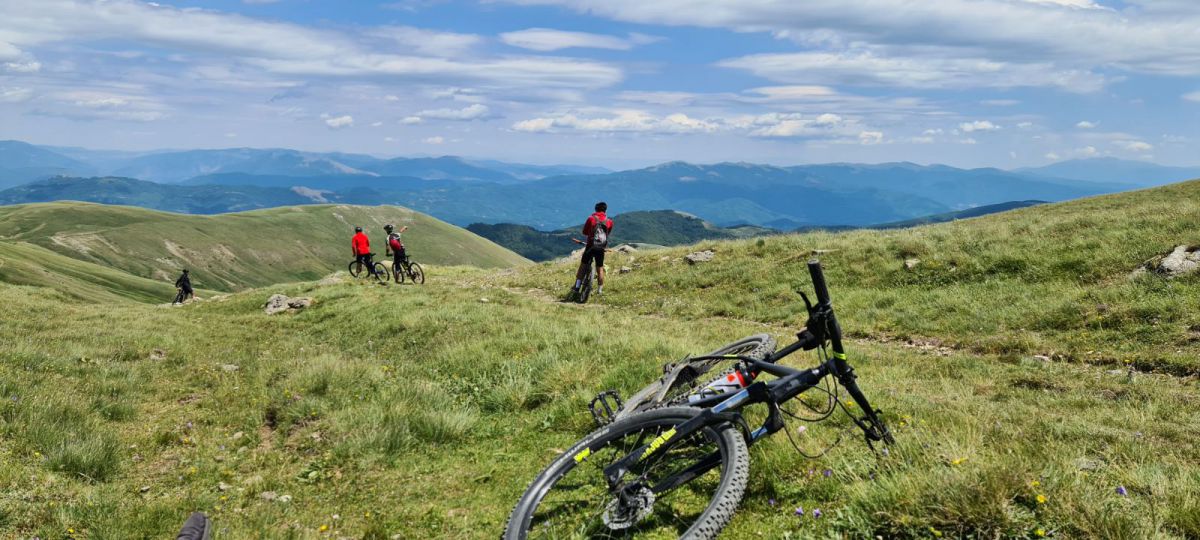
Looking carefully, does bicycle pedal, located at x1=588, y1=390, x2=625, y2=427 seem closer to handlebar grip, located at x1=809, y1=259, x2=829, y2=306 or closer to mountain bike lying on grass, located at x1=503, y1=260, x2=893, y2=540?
mountain bike lying on grass, located at x1=503, y1=260, x2=893, y2=540

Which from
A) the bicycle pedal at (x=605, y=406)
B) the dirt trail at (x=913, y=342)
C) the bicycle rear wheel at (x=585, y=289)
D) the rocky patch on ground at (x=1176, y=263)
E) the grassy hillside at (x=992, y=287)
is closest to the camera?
the bicycle pedal at (x=605, y=406)

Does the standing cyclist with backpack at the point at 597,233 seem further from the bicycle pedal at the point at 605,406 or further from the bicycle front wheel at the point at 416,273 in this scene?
the bicycle pedal at the point at 605,406

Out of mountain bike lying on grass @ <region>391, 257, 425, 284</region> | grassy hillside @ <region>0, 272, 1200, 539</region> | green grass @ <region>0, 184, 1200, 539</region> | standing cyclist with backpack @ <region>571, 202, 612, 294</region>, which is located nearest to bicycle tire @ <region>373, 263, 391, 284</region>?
mountain bike lying on grass @ <region>391, 257, 425, 284</region>

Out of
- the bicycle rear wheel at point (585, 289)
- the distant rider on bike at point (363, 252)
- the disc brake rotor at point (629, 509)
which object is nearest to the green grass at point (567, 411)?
the disc brake rotor at point (629, 509)

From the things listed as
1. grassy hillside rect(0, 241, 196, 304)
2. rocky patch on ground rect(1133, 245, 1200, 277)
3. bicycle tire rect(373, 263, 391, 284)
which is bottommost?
grassy hillside rect(0, 241, 196, 304)

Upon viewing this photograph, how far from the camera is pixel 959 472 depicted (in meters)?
4.22

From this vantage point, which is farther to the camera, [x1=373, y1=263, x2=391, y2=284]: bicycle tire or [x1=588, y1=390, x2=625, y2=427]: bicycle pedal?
[x1=373, y1=263, x2=391, y2=284]: bicycle tire

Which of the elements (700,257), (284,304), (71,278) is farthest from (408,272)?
(71,278)

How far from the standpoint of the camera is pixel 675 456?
5.64m

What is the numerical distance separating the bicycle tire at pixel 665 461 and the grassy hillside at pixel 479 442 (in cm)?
68

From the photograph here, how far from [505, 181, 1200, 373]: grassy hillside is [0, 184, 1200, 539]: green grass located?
0.29 ft

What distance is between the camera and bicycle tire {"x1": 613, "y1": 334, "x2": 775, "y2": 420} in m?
6.30

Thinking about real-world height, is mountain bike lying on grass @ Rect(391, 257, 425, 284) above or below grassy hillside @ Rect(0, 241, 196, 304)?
above

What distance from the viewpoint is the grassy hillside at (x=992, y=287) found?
1218 centimetres
